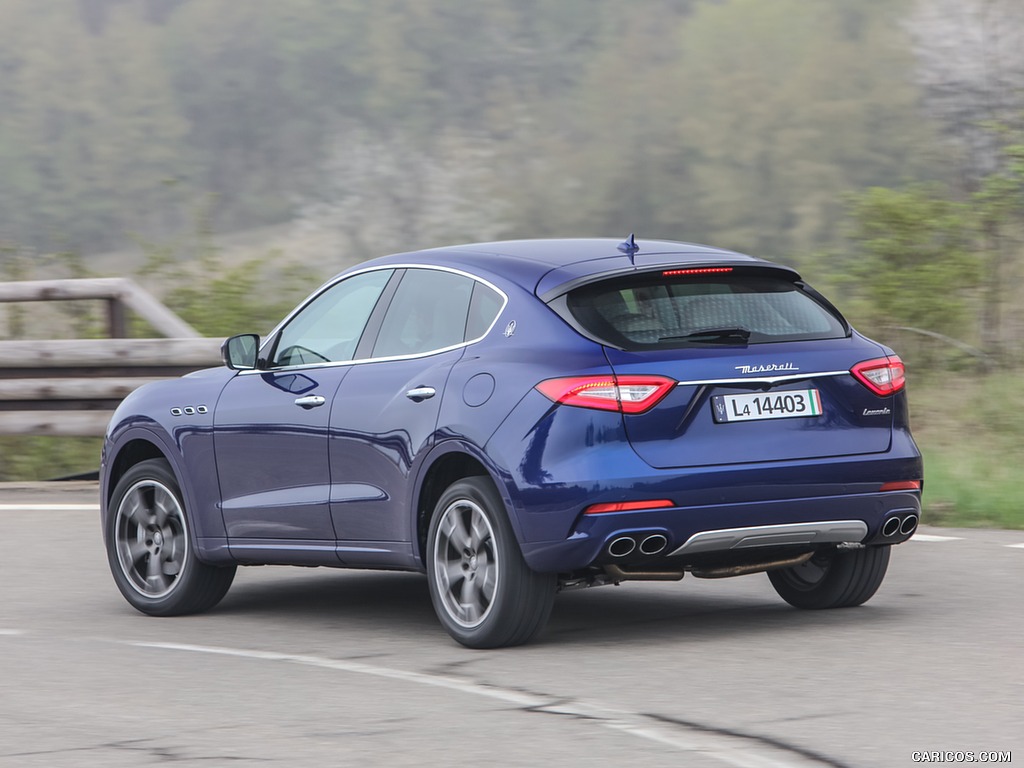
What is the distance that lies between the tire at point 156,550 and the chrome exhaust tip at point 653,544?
261 cm

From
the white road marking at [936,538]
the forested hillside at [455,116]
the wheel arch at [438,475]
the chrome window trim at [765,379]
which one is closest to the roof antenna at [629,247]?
the chrome window trim at [765,379]

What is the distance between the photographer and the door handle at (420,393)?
7.26m

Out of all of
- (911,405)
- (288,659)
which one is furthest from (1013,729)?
(911,405)

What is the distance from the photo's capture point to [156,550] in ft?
28.8

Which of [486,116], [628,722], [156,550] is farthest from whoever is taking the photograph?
[486,116]

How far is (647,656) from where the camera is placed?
6.92 meters

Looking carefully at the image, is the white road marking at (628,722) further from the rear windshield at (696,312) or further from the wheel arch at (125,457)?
the wheel arch at (125,457)

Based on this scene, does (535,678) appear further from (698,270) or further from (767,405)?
(698,270)

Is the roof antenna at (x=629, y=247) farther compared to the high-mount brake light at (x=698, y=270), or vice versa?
the roof antenna at (x=629, y=247)

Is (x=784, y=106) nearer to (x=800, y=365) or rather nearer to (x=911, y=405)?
(x=911, y=405)

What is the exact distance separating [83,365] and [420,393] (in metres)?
6.77

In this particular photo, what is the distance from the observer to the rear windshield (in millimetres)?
6949

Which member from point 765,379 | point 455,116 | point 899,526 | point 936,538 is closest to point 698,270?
point 765,379

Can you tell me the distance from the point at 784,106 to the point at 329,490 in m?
41.6
